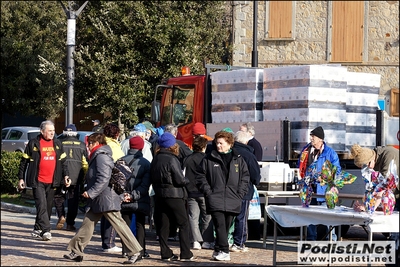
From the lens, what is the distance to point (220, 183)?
10.8 metres

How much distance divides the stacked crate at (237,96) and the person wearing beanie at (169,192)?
381 cm

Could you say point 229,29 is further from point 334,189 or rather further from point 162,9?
point 334,189

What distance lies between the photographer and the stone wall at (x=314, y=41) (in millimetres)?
30359

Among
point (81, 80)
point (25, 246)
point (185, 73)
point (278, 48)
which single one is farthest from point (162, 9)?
point (25, 246)

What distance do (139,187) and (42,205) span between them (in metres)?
2.77

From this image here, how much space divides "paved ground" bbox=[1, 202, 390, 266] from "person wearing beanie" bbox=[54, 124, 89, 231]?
32 centimetres

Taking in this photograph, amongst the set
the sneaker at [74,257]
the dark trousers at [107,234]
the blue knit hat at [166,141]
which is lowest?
the sneaker at [74,257]

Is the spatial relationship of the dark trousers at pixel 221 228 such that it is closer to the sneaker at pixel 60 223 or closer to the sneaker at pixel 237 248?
the sneaker at pixel 237 248

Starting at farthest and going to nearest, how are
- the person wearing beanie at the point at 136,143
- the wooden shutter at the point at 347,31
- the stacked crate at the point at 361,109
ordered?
the wooden shutter at the point at 347,31 → the stacked crate at the point at 361,109 → the person wearing beanie at the point at 136,143

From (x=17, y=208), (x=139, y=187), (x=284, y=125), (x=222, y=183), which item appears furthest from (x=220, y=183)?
(x=17, y=208)

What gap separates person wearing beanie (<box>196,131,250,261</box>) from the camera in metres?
10.8

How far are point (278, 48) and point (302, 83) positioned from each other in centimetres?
1834

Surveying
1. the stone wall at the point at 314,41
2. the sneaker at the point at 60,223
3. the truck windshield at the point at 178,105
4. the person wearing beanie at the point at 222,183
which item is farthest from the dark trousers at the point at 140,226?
the stone wall at the point at 314,41

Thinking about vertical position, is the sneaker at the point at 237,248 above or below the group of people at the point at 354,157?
below
